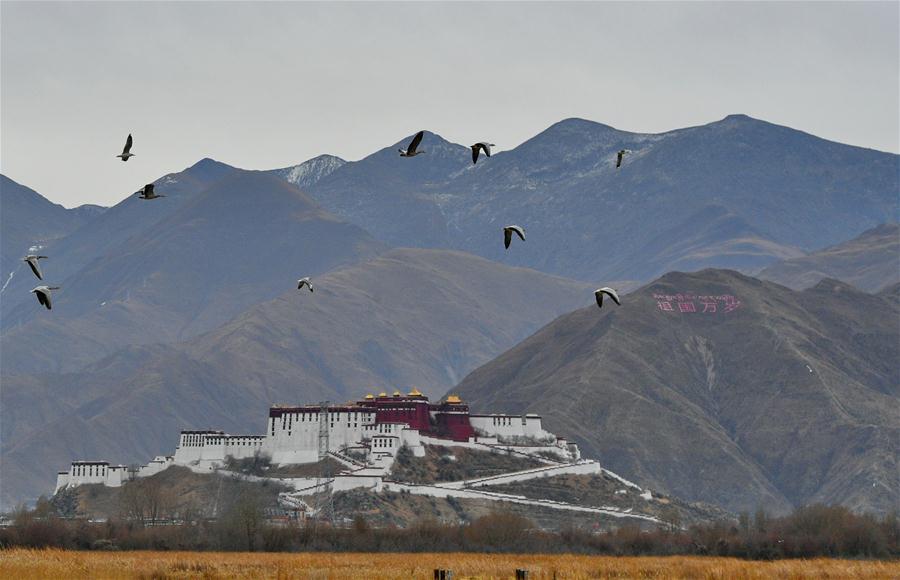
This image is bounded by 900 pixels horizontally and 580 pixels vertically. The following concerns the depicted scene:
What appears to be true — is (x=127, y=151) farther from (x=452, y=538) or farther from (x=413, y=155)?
(x=452, y=538)

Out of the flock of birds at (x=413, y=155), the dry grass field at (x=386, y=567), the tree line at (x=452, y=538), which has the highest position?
the flock of birds at (x=413, y=155)

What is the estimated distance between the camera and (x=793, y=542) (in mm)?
138375

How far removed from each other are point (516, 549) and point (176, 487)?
7464cm

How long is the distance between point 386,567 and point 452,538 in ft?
154

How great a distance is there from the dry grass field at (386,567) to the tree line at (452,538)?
763 inches

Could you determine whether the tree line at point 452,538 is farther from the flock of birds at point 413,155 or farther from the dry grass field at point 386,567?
the flock of birds at point 413,155

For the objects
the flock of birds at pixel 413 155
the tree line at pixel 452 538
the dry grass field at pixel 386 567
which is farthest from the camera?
the tree line at pixel 452 538

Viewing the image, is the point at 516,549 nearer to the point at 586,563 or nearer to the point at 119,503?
the point at 586,563

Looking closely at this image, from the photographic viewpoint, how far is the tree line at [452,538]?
421 feet

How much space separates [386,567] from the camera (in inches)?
3617

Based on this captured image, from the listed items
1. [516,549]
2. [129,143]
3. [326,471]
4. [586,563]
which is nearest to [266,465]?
[326,471]

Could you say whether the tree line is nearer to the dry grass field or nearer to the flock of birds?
the dry grass field

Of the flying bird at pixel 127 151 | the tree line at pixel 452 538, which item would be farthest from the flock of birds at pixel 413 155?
the tree line at pixel 452 538

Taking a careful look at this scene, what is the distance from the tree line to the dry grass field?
763 inches
